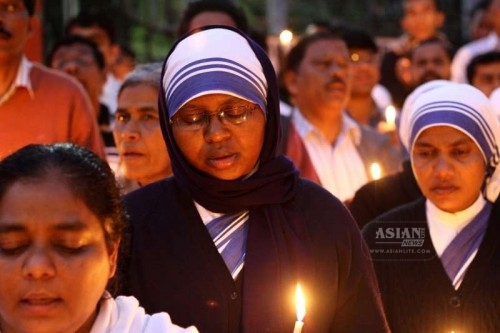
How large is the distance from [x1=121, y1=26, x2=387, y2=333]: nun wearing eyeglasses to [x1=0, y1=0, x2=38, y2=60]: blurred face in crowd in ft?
6.93

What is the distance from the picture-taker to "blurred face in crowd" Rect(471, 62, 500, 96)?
34.0 ft

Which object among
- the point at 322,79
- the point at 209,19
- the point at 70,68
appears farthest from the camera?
the point at 70,68

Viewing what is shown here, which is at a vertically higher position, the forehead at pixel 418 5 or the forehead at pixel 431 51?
the forehead at pixel 418 5

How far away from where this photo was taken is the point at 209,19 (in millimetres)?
8094

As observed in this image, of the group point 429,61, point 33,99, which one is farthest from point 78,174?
point 429,61

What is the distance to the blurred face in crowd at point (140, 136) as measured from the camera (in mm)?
5875

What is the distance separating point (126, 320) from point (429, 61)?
24.7 ft

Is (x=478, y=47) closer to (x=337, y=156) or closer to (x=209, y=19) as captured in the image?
(x=337, y=156)

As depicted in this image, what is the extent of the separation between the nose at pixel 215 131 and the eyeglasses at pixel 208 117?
1 cm

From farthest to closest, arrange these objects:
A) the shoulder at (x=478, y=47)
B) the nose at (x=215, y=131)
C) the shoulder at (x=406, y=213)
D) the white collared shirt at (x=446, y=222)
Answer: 1. the shoulder at (x=478, y=47)
2. the shoulder at (x=406, y=213)
3. the white collared shirt at (x=446, y=222)
4. the nose at (x=215, y=131)

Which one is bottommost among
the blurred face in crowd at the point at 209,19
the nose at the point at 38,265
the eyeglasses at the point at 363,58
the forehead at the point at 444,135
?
the nose at the point at 38,265

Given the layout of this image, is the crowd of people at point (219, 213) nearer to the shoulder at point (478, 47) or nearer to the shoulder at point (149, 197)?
the shoulder at point (149, 197)

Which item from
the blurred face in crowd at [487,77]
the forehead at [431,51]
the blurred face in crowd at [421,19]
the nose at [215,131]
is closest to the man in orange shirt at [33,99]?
the nose at [215,131]

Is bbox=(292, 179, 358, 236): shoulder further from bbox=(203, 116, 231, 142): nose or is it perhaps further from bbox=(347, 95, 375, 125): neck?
bbox=(347, 95, 375, 125): neck
